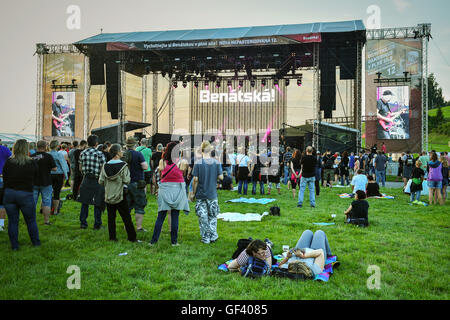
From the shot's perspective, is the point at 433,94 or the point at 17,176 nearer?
the point at 17,176

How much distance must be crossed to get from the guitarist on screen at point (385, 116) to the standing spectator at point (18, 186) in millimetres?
21954

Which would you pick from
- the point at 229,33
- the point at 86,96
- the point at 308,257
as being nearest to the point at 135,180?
the point at 308,257

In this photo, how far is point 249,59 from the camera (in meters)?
20.1

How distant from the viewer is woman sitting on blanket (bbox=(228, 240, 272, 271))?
13.3ft

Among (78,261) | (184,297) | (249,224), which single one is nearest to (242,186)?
(249,224)

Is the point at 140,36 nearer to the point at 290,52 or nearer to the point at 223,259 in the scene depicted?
the point at 290,52

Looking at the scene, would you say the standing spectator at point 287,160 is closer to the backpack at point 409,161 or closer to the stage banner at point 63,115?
the backpack at point 409,161

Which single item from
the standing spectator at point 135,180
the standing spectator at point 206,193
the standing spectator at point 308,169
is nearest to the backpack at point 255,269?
the standing spectator at point 206,193

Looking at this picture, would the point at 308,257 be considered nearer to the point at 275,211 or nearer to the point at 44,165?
the point at 275,211

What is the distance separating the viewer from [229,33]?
19.3 m

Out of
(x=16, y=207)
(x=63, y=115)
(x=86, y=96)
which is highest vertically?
(x=86, y=96)

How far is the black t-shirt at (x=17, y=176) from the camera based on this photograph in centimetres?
496

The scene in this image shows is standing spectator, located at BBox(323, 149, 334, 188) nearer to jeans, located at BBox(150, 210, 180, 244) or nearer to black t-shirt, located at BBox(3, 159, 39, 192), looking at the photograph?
jeans, located at BBox(150, 210, 180, 244)

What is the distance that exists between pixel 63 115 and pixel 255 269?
2287cm
